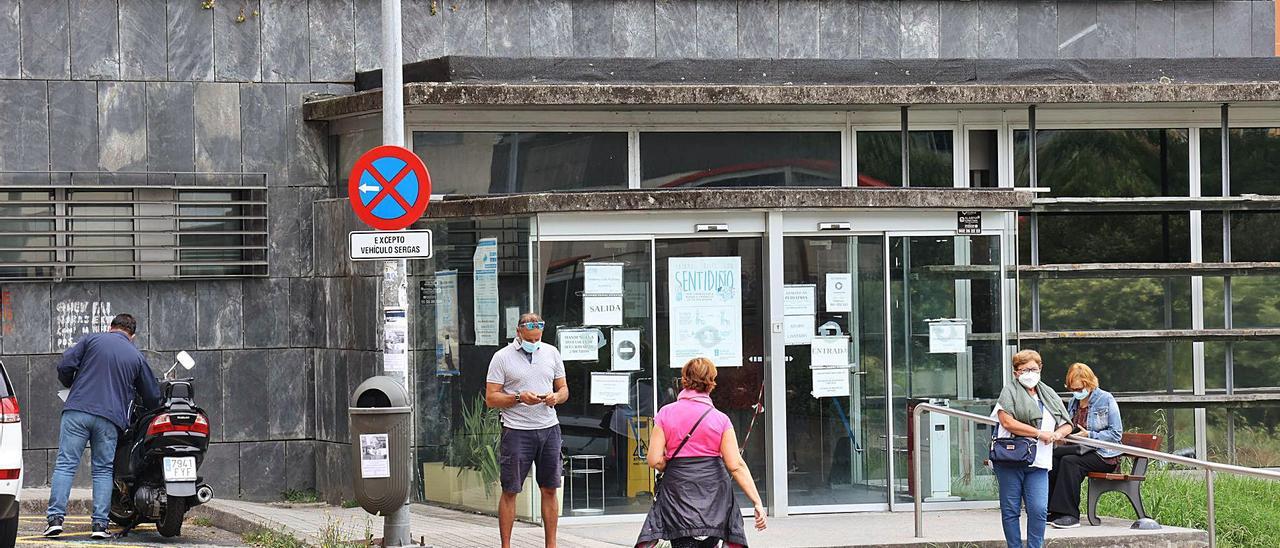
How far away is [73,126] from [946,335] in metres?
7.69

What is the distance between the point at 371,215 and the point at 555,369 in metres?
1.65

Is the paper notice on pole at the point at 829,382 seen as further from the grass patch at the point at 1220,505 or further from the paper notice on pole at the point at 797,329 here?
the grass patch at the point at 1220,505

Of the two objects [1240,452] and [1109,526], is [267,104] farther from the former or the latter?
[1240,452]

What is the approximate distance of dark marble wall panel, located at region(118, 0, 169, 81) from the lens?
1455cm

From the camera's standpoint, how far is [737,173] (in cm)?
1516

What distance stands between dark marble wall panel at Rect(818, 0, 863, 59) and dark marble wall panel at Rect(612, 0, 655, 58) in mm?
1710

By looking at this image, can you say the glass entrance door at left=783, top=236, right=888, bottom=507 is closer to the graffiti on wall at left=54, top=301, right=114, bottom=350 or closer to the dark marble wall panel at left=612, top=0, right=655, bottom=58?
the dark marble wall panel at left=612, top=0, right=655, bottom=58

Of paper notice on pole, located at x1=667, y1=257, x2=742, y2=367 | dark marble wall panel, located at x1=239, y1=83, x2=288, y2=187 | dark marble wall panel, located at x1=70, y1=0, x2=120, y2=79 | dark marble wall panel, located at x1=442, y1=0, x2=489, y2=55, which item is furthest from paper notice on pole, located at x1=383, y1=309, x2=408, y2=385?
dark marble wall panel, located at x1=70, y1=0, x2=120, y2=79

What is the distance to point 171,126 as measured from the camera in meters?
14.7

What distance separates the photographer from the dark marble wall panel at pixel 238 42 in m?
14.8

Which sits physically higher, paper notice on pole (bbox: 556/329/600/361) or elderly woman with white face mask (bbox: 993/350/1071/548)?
paper notice on pole (bbox: 556/329/600/361)

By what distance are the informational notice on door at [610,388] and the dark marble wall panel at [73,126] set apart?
493 cm

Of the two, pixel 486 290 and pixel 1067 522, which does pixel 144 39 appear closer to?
pixel 486 290

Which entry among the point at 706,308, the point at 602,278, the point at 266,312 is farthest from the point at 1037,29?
the point at 266,312
